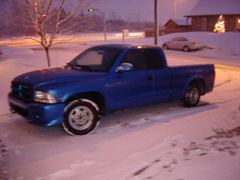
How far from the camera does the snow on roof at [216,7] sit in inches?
1475

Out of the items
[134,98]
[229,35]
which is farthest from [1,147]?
[229,35]

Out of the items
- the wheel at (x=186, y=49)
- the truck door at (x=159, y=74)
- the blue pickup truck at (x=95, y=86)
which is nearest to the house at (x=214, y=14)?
the wheel at (x=186, y=49)

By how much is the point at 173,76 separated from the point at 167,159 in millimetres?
2909

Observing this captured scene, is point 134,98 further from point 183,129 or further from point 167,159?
point 167,159

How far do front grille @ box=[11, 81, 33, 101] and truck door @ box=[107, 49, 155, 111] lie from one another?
161 cm

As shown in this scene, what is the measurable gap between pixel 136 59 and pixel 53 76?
2.02 m

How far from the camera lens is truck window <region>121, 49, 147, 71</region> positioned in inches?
232

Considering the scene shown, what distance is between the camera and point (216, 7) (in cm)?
3944

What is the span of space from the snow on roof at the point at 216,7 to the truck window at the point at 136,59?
117ft

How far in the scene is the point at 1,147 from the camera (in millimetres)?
4797

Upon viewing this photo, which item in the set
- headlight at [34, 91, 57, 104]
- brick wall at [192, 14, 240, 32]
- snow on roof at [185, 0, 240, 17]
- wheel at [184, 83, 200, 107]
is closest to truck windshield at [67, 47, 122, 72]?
headlight at [34, 91, 57, 104]

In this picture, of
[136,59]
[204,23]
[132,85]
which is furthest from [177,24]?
[132,85]

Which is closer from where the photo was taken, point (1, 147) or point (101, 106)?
point (1, 147)

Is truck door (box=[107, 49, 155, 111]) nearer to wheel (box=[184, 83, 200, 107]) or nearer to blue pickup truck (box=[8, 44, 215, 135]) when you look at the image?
blue pickup truck (box=[8, 44, 215, 135])
